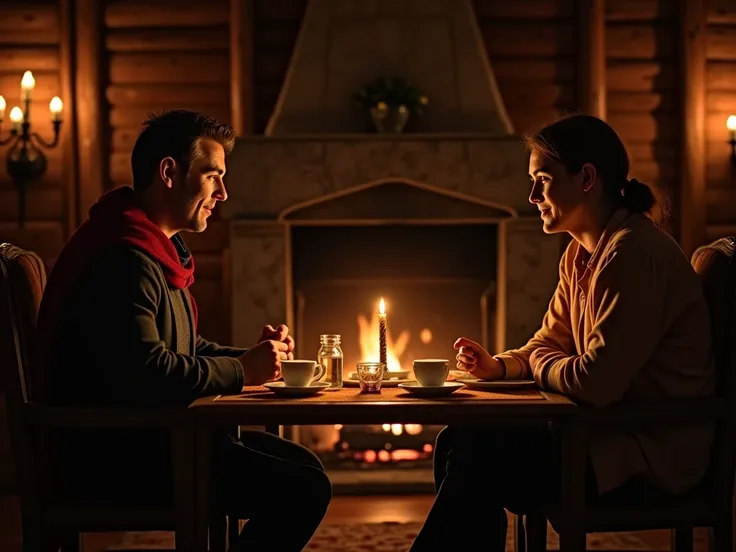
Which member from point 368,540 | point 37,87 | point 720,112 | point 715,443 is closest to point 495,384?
point 715,443

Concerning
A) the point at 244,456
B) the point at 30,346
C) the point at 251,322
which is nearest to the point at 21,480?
the point at 30,346

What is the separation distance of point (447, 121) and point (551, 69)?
68 centimetres

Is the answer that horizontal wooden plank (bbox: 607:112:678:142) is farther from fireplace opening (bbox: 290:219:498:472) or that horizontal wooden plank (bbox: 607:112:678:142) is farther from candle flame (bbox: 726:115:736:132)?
fireplace opening (bbox: 290:219:498:472)

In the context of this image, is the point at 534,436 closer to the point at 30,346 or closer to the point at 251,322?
the point at 30,346

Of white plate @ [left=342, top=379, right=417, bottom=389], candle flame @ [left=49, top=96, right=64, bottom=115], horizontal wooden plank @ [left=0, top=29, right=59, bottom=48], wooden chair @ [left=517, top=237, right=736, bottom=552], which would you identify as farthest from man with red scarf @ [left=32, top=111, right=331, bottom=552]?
horizontal wooden plank @ [left=0, top=29, right=59, bottom=48]

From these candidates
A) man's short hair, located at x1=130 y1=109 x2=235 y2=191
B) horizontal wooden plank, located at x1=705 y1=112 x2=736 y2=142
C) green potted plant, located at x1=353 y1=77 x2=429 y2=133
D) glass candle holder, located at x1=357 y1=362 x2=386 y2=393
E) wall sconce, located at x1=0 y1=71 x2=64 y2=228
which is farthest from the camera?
horizontal wooden plank, located at x1=705 y1=112 x2=736 y2=142

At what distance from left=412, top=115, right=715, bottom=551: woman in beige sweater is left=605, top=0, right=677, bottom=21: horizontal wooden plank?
2924 millimetres

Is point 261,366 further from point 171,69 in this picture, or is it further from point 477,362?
point 171,69

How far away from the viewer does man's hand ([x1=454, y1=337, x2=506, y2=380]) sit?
8.16ft

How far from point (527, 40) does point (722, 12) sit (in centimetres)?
102

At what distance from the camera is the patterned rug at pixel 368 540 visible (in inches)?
138

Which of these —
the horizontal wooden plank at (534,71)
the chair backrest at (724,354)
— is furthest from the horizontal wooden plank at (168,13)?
the chair backrest at (724,354)

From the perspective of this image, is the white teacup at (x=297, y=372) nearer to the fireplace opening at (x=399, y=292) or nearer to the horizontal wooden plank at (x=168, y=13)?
the fireplace opening at (x=399, y=292)

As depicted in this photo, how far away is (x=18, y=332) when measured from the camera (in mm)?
2232
